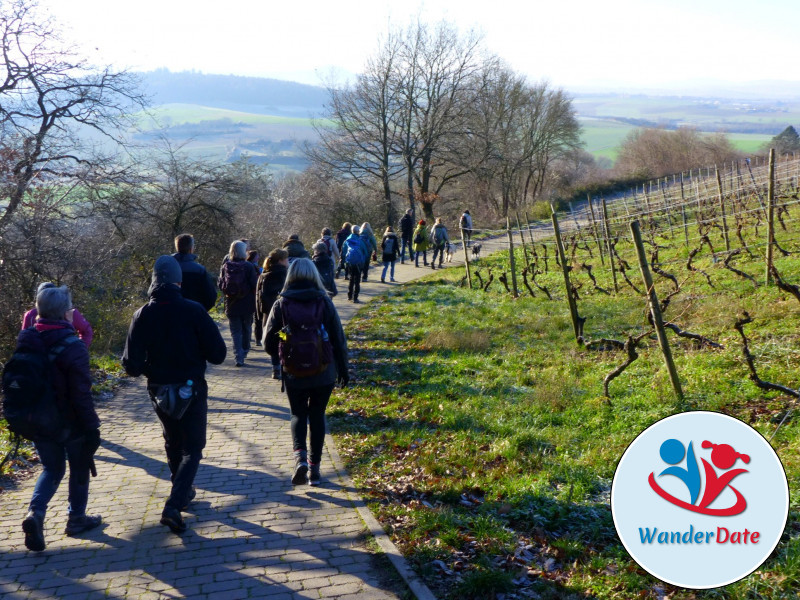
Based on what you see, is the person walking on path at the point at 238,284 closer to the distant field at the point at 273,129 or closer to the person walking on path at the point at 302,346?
the person walking on path at the point at 302,346

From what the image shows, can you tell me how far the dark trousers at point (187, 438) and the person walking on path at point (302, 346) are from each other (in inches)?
31.1

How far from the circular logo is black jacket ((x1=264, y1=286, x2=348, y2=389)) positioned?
106 inches

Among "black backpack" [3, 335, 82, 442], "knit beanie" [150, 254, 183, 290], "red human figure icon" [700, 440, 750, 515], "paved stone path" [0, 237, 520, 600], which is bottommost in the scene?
"paved stone path" [0, 237, 520, 600]

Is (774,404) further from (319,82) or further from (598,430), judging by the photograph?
(319,82)

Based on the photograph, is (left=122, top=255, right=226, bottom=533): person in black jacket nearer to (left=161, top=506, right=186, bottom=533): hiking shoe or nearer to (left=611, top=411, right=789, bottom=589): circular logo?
(left=161, top=506, right=186, bottom=533): hiking shoe

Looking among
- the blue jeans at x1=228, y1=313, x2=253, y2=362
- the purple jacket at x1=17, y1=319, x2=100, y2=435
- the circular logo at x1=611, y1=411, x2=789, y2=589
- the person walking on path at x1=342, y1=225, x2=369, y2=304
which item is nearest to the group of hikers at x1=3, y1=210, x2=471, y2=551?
the purple jacket at x1=17, y1=319, x2=100, y2=435

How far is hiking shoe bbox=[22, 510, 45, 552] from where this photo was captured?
471 centimetres

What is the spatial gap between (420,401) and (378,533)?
3367mm

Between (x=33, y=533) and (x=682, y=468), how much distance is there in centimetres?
447

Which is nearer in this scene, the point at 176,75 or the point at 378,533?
the point at 378,533

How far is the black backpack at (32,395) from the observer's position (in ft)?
14.9

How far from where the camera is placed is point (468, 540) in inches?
190

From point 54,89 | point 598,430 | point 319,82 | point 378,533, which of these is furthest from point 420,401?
point 319,82

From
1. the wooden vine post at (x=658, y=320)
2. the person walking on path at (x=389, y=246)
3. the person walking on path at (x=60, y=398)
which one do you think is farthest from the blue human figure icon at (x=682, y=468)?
the person walking on path at (x=389, y=246)
